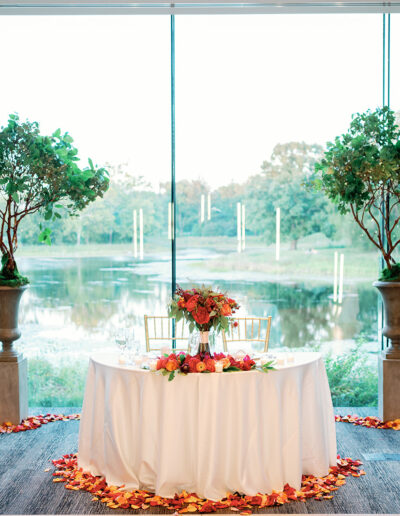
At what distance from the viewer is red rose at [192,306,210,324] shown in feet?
13.4

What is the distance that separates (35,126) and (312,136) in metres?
2.66

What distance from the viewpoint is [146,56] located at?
6.43 metres

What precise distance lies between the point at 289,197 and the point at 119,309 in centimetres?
203

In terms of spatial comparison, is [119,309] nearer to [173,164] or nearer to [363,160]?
[173,164]

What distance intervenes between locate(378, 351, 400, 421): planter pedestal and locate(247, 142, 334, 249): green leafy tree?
4.77ft

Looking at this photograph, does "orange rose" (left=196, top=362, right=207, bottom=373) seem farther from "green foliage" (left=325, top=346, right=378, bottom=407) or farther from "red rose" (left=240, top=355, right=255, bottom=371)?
"green foliage" (left=325, top=346, right=378, bottom=407)

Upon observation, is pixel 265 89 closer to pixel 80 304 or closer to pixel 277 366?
pixel 80 304

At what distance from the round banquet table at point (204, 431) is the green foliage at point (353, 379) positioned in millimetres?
2302

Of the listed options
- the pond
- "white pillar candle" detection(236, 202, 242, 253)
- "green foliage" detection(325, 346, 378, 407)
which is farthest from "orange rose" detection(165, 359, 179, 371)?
"green foliage" detection(325, 346, 378, 407)

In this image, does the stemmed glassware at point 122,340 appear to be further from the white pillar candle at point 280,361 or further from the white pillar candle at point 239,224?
the white pillar candle at point 239,224

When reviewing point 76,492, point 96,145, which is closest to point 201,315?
point 76,492

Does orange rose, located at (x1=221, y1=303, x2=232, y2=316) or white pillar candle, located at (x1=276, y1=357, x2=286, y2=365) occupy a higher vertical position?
orange rose, located at (x1=221, y1=303, x2=232, y2=316)

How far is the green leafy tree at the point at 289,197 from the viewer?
6461 millimetres

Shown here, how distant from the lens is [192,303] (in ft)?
13.3
